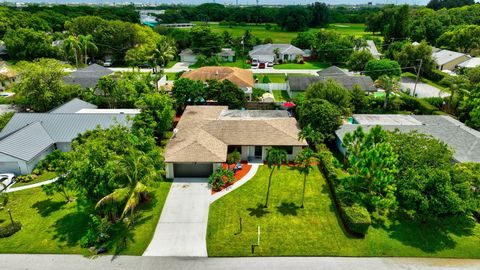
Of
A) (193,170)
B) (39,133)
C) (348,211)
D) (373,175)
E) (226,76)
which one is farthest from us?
(226,76)

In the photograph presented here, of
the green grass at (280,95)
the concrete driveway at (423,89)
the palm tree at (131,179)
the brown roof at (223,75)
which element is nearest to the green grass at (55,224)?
the palm tree at (131,179)

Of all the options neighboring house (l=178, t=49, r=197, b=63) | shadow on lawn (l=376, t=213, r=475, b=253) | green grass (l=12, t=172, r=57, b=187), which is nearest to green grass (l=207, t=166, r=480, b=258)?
shadow on lawn (l=376, t=213, r=475, b=253)

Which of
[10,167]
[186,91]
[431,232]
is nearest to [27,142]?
[10,167]

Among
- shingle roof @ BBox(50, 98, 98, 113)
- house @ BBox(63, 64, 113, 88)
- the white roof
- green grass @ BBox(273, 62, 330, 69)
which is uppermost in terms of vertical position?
the white roof

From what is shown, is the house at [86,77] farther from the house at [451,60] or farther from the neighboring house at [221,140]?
the house at [451,60]

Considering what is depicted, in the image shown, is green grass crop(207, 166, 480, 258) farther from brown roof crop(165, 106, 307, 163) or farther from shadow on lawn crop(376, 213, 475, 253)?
brown roof crop(165, 106, 307, 163)

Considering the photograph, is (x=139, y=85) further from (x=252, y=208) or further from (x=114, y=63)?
(x=114, y=63)

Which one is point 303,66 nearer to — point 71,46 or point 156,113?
point 71,46
